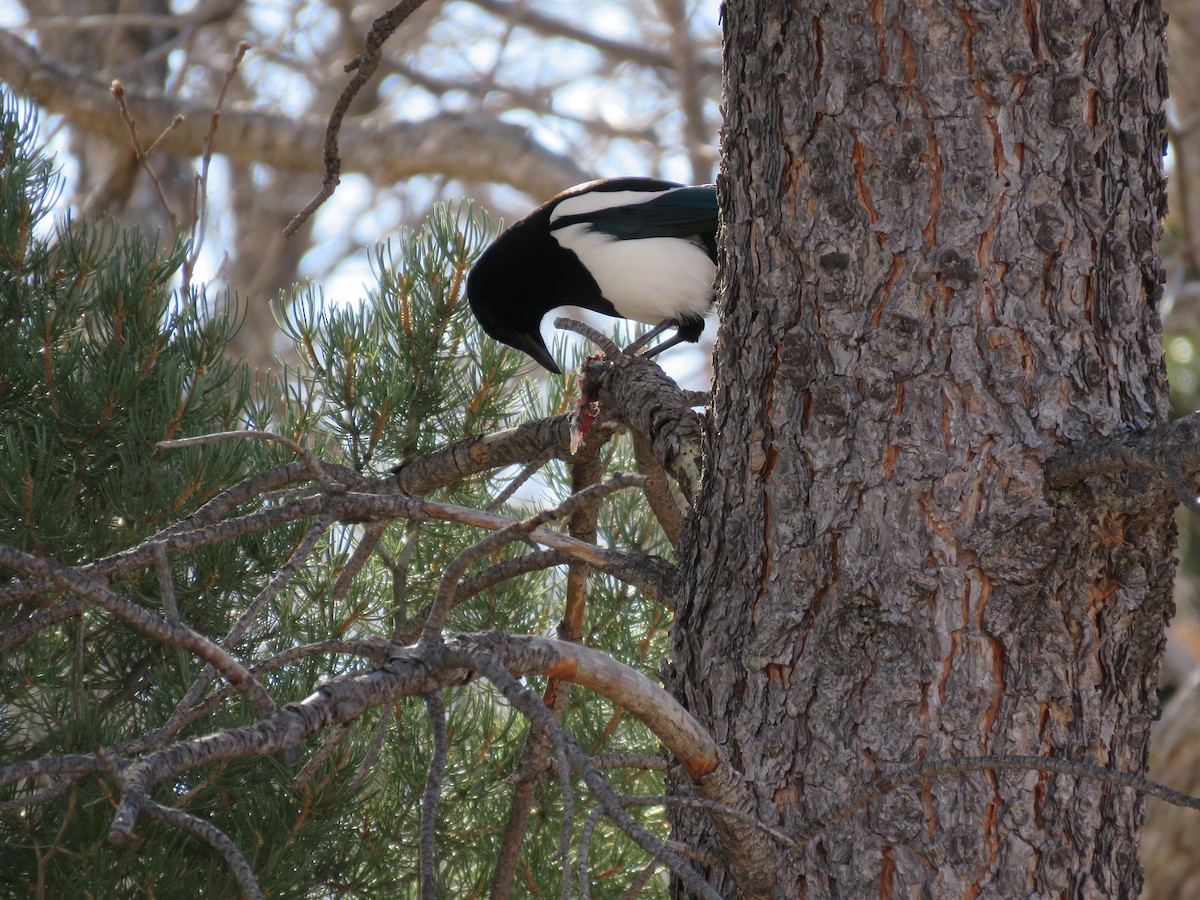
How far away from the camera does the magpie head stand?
7.06 feet

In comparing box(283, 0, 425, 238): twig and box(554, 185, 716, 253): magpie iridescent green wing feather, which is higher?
box(554, 185, 716, 253): magpie iridescent green wing feather

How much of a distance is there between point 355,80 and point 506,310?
3.84 ft

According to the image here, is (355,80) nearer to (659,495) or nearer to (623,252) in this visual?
(659,495)

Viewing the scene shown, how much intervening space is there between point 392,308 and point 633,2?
22.0ft

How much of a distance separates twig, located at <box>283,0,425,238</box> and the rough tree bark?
38 cm

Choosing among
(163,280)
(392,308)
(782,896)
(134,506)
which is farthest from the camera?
(392,308)

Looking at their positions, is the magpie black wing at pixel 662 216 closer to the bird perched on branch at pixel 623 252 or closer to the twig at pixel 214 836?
the bird perched on branch at pixel 623 252

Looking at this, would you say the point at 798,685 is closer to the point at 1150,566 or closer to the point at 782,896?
the point at 782,896

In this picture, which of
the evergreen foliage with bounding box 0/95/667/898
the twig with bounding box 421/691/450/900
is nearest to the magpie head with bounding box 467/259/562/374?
the evergreen foliage with bounding box 0/95/667/898

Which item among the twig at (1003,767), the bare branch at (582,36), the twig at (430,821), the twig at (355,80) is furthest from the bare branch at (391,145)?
the twig at (430,821)

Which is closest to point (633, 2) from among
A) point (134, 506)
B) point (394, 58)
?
point (394, 58)

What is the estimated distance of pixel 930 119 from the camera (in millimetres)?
1071

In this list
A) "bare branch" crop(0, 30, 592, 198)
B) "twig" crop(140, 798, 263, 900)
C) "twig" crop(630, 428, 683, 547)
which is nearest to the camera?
"twig" crop(140, 798, 263, 900)

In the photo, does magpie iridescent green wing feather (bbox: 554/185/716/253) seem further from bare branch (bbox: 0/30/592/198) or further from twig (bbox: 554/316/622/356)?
twig (bbox: 554/316/622/356)
